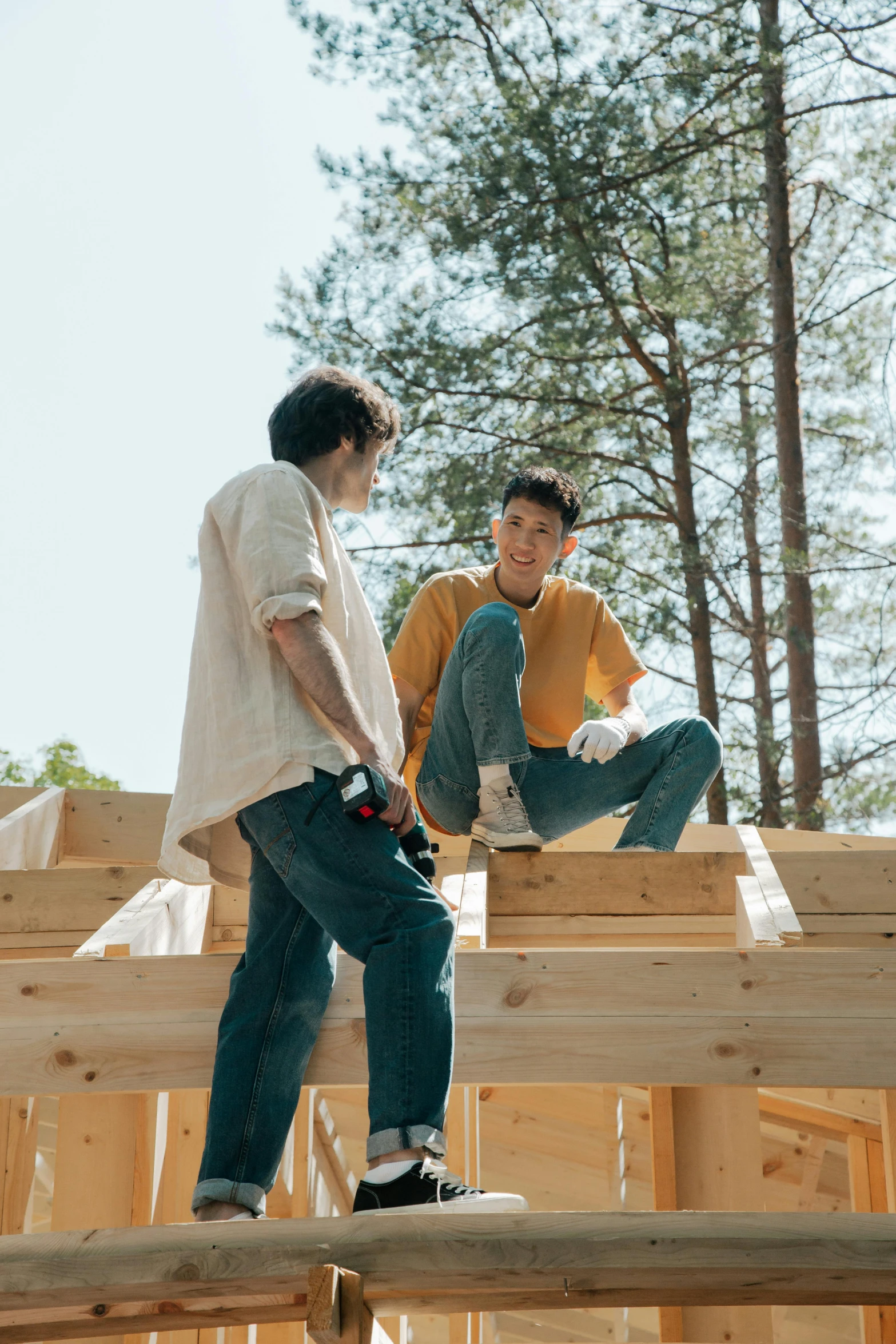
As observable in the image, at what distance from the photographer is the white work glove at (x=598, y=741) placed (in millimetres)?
3145

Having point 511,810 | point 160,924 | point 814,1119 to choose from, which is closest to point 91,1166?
point 160,924

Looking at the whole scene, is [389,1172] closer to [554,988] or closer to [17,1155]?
[554,988]

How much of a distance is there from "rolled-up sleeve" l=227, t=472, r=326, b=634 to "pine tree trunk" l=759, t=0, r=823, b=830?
6212 millimetres

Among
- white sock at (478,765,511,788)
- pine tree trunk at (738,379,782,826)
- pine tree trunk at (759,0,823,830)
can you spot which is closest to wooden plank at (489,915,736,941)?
white sock at (478,765,511,788)

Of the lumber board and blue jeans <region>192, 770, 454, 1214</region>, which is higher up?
blue jeans <region>192, 770, 454, 1214</region>

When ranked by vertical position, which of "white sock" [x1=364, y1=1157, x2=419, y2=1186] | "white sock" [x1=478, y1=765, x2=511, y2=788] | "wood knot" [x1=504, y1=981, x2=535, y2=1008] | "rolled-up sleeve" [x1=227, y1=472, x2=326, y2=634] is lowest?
"white sock" [x1=364, y1=1157, x2=419, y2=1186]

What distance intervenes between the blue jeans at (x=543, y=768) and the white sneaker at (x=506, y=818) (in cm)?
5

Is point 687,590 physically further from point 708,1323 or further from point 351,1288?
point 351,1288

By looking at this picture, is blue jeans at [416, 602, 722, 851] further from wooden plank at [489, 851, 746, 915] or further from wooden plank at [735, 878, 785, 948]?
wooden plank at [735, 878, 785, 948]

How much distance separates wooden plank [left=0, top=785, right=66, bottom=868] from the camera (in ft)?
12.3

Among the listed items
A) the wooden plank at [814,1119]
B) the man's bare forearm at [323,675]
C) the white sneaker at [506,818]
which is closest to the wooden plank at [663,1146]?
the white sneaker at [506,818]

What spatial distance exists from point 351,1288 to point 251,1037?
0.50 meters

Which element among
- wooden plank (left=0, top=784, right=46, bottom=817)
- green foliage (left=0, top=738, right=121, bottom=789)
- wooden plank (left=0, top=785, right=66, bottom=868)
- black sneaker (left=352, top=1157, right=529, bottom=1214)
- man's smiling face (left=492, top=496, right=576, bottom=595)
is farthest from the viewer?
green foliage (left=0, top=738, right=121, bottom=789)

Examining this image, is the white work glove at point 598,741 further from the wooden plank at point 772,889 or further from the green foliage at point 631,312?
the green foliage at point 631,312
